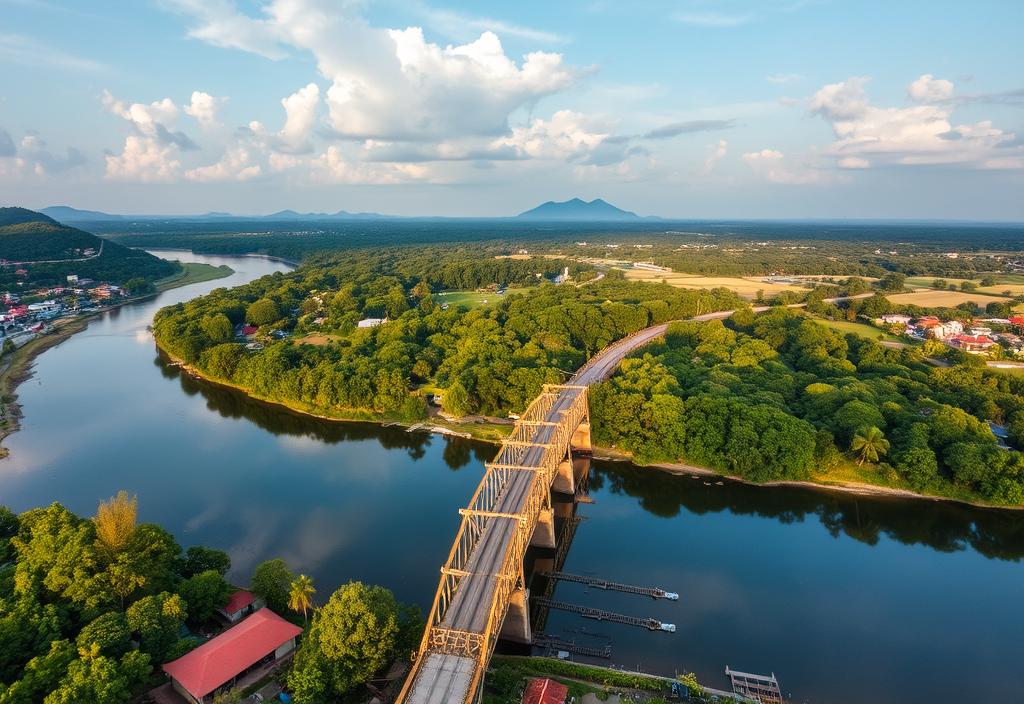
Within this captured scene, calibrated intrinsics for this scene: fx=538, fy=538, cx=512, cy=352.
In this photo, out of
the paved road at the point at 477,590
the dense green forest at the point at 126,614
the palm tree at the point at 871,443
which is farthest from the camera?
the palm tree at the point at 871,443

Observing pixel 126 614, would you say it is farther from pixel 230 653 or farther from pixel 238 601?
pixel 230 653

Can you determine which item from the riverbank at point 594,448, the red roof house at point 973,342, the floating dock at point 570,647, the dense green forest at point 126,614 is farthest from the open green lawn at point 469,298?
the floating dock at point 570,647

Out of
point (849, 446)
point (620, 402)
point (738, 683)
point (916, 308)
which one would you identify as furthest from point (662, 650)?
point (916, 308)

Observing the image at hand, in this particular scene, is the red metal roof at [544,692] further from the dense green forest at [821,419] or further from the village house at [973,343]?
the village house at [973,343]

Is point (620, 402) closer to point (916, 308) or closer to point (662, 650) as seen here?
point (662, 650)

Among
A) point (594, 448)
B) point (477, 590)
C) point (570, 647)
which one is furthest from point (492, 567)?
point (594, 448)
